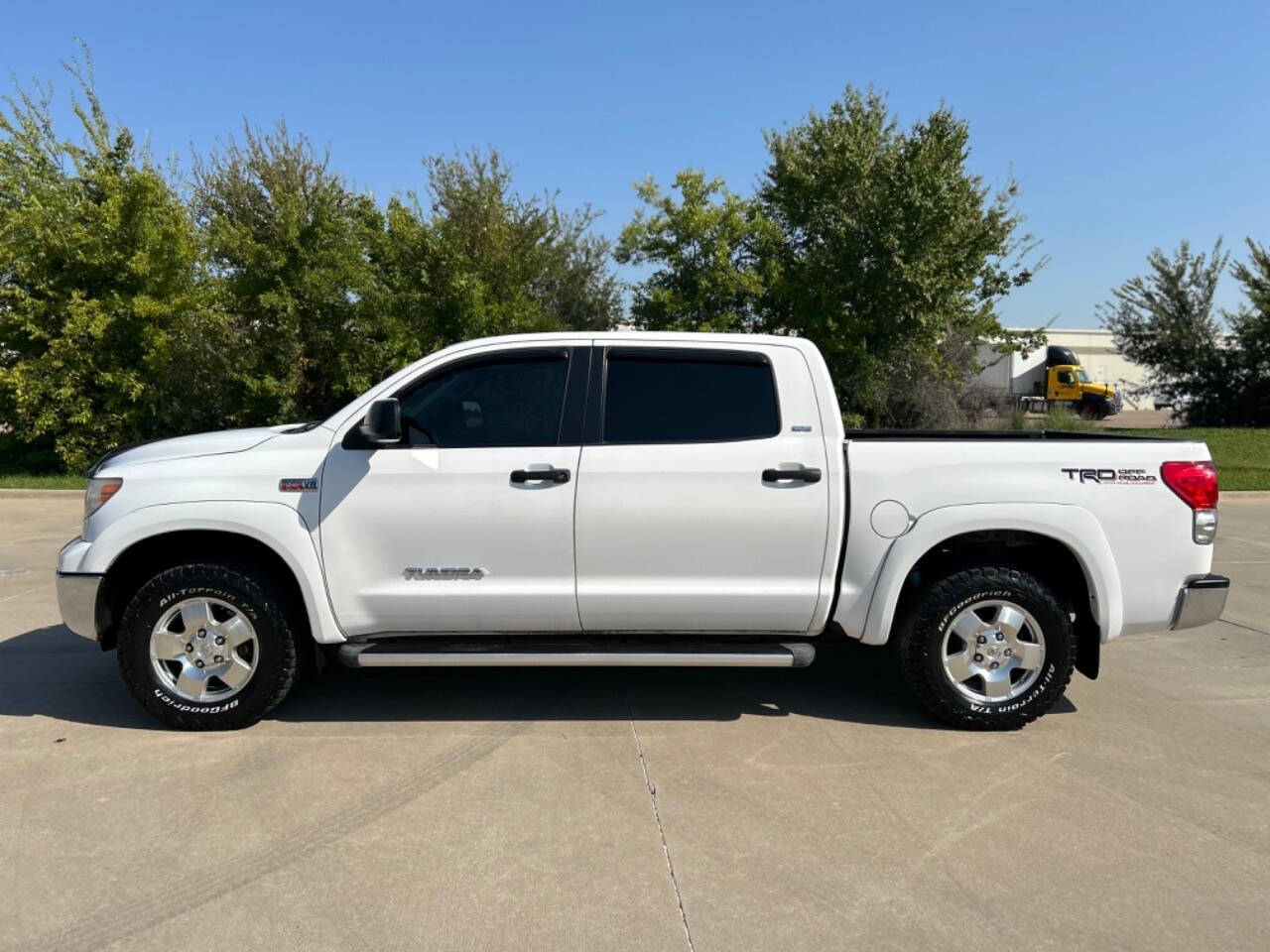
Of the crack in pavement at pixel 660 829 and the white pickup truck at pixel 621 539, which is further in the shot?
the white pickup truck at pixel 621 539

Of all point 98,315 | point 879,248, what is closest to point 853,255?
point 879,248

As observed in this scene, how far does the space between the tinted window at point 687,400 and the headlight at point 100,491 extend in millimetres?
2391

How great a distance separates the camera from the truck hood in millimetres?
4602

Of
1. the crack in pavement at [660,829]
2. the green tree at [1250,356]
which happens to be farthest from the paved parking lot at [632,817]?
the green tree at [1250,356]

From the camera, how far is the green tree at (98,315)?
50.5ft

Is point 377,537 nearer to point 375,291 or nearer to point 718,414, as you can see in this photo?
point 718,414

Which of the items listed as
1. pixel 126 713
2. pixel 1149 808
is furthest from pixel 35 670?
pixel 1149 808

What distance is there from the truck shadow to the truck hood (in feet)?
4.41

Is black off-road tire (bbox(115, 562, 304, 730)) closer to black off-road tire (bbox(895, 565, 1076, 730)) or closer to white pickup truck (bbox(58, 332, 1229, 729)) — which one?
white pickup truck (bbox(58, 332, 1229, 729))

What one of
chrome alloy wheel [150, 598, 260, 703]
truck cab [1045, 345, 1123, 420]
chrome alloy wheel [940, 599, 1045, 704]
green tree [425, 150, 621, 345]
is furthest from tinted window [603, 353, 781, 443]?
truck cab [1045, 345, 1123, 420]

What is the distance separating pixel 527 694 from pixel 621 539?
1.27m

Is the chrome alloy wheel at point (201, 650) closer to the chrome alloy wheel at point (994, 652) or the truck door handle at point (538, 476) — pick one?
the truck door handle at point (538, 476)

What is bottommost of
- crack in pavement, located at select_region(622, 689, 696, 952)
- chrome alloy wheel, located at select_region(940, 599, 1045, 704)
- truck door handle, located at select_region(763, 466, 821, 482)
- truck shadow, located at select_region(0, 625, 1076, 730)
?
crack in pavement, located at select_region(622, 689, 696, 952)

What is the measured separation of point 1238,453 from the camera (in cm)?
1892
